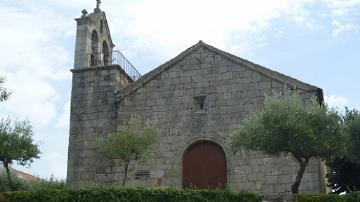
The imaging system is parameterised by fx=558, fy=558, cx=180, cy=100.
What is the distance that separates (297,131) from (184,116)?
7212 mm

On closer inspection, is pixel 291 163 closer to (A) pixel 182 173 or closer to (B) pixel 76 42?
(A) pixel 182 173

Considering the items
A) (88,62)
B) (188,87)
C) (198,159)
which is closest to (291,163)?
(198,159)

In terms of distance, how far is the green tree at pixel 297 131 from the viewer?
1938 cm

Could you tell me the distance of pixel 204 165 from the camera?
24.9 m

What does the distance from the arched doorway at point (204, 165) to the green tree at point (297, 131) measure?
4.37 m

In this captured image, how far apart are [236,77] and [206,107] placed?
6.35 ft

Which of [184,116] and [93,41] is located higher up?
[93,41]

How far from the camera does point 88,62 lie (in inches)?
1083

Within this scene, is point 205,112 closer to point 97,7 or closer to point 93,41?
point 93,41

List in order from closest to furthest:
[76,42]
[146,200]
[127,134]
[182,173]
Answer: [146,200] < [127,134] < [182,173] < [76,42]

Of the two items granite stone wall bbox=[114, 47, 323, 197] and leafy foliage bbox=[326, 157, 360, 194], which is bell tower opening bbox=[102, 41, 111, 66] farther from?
leafy foliage bbox=[326, 157, 360, 194]

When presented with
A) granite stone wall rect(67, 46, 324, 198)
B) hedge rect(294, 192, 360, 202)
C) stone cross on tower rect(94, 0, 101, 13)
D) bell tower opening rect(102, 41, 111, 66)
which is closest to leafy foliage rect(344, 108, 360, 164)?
granite stone wall rect(67, 46, 324, 198)

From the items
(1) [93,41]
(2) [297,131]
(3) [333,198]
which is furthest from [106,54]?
(3) [333,198]

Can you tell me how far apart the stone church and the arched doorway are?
0.15ft
